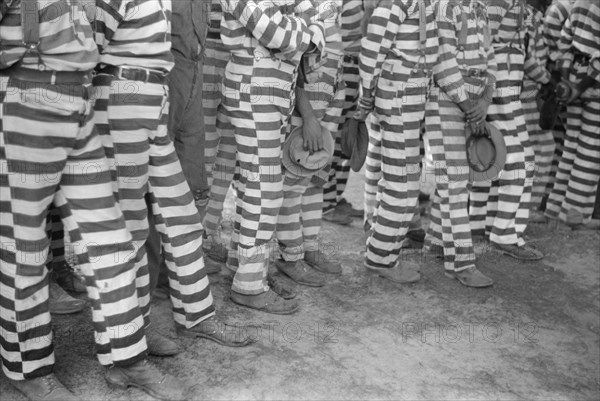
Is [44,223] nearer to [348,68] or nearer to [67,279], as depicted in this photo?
[67,279]

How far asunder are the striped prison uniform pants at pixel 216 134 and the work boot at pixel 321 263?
739 mm

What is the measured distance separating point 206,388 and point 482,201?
328cm

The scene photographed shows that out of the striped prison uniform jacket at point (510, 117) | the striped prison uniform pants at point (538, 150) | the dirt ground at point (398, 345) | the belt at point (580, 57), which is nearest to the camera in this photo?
the dirt ground at point (398, 345)

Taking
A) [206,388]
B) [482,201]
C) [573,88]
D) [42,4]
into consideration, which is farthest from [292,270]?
[573,88]

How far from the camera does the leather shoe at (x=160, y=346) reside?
367 cm

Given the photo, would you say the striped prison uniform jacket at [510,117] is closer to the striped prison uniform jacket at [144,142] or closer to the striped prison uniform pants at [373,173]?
the striped prison uniform pants at [373,173]

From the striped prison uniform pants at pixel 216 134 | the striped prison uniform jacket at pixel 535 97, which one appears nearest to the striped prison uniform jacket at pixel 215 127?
the striped prison uniform pants at pixel 216 134

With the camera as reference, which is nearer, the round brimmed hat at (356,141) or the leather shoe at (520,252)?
the round brimmed hat at (356,141)

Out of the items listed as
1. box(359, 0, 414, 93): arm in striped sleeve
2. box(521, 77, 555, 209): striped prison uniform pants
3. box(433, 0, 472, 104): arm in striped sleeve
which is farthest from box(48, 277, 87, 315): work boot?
box(521, 77, 555, 209): striped prison uniform pants

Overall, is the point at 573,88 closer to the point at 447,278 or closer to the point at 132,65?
the point at 447,278

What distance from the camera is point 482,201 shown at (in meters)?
5.91

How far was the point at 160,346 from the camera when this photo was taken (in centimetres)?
368

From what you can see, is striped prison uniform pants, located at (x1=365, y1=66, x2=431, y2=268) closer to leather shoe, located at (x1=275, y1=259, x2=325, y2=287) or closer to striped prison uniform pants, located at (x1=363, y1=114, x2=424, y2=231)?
striped prison uniform pants, located at (x1=363, y1=114, x2=424, y2=231)

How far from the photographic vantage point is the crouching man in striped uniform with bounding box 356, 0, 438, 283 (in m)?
4.66
